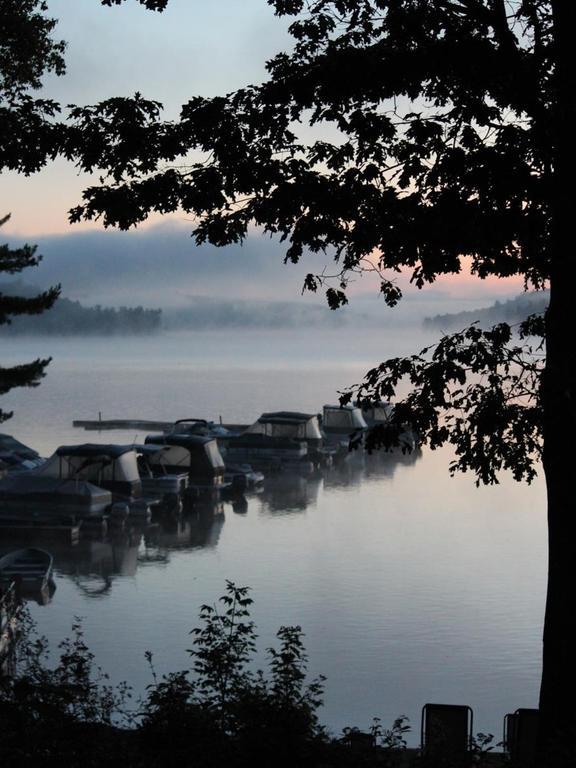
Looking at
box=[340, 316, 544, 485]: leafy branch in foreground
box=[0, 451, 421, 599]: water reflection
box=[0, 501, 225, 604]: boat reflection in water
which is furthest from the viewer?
box=[0, 451, 421, 599]: water reflection

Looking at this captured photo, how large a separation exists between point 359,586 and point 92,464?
52.4 ft

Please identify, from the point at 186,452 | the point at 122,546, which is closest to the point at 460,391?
the point at 122,546

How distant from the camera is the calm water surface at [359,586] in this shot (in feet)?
78.3

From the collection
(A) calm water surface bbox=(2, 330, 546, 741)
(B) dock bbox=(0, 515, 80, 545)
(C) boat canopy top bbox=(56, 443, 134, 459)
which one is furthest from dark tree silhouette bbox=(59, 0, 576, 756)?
(C) boat canopy top bbox=(56, 443, 134, 459)

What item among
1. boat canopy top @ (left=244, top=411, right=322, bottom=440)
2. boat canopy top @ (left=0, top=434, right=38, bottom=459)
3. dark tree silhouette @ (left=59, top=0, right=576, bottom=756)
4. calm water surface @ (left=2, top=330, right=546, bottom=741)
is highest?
dark tree silhouette @ (left=59, top=0, right=576, bottom=756)

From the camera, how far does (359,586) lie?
1298 inches

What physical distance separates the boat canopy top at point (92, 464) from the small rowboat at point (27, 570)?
11.3 metres

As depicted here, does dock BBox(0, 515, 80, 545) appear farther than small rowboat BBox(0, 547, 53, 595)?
Yes

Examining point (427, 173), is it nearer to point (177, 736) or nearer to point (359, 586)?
point (177, 736)

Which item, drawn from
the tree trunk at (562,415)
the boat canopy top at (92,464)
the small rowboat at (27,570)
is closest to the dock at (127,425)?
the boat canopy top at (92,464)

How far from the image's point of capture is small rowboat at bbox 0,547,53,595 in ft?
101

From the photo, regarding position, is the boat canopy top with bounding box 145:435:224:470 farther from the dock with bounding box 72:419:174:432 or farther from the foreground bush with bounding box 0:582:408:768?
the foreground bush with bounding box 0:582:408:768

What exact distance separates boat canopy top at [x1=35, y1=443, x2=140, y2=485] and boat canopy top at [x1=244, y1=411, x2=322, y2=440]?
18859 mm

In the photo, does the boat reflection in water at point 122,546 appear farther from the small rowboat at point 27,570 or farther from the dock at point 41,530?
the small rowboat at point 27,570
